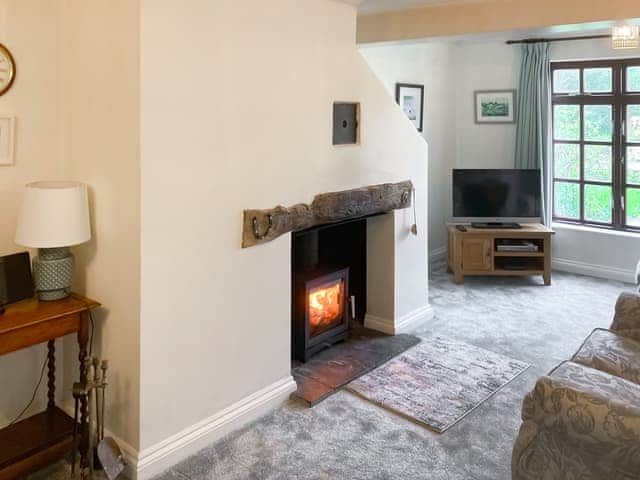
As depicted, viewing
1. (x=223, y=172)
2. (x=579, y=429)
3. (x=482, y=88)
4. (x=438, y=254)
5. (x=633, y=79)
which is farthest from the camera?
(x=438, y=254)

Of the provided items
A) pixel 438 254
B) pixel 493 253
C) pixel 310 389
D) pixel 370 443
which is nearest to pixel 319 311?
pixel 310 389

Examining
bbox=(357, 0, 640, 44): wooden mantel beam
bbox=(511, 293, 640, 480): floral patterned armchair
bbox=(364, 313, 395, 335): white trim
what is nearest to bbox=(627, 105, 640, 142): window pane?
bbox=(357, 0, 640, 44): wooden mantel beam

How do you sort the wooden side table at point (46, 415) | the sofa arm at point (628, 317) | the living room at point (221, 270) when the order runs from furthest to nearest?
the sofa arm at point (628, 317), the living room at point (221, 270), the wooden side table at point (46, 415)

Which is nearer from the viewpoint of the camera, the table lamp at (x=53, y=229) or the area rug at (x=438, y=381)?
the table lamp at (x=53, y=229)

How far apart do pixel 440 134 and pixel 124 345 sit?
4.44m

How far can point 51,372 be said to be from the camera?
272cm

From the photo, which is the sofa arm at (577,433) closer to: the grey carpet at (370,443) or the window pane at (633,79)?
the grey carpet at (370,443)

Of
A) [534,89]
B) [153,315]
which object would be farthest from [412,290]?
[534,89]

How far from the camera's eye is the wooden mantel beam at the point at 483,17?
3213mm

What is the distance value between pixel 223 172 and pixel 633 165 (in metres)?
4.57

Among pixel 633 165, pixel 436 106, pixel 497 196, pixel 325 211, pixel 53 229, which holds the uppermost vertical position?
pixel 436 106

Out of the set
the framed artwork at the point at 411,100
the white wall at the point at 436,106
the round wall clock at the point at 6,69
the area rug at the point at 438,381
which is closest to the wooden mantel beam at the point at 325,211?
the area rug at the point at 438,381

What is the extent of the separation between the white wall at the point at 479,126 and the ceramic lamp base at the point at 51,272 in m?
3.66

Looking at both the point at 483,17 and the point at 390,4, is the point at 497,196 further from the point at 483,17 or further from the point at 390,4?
the point at 390,4
